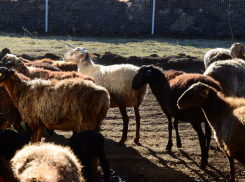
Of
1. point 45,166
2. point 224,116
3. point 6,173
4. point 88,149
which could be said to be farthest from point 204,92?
point 6,173

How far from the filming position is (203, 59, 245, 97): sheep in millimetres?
7988

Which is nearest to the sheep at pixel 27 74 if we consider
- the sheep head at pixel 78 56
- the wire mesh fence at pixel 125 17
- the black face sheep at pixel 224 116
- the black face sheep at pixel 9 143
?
the sheep head at pixel 78 56

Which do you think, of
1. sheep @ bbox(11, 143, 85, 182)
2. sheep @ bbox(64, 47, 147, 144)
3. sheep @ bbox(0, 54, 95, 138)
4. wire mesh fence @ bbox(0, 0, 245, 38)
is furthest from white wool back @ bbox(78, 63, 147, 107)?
wire mesh fence @ bbox(0, 0, 245, 38)

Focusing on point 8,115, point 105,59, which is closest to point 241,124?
point 8,115

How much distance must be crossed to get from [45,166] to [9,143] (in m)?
1.88

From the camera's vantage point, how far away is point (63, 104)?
240 inches

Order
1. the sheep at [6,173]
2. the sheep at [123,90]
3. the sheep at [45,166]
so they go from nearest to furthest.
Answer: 1. the sheep at [6,173]
2. the sheep at [45,166]
3. the sheep at [123,90]

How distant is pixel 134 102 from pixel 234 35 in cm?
1313

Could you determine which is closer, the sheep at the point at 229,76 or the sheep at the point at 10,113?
the sheep at the point at 10,113

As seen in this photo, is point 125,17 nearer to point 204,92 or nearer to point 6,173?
point 204,92

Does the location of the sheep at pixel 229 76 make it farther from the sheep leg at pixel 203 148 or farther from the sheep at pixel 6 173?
the sheep at pixel 6 173

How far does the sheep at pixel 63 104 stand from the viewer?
6039mm

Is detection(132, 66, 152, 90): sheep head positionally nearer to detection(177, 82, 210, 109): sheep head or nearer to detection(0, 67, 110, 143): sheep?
detection(0, 67, 110, 143): sheep

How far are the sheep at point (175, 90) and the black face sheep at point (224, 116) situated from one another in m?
0.52
